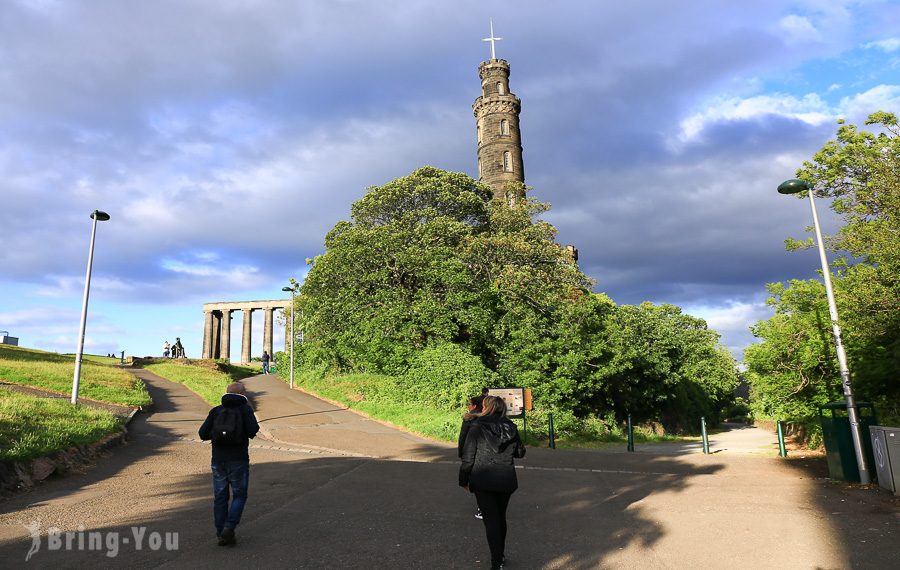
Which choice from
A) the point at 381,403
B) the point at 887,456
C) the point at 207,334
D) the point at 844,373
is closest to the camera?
the point at 887,456

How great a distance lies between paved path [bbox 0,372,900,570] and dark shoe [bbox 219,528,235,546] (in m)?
0.09

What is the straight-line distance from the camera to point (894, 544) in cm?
608

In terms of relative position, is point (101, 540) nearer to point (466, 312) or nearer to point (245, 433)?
point (245, 433)

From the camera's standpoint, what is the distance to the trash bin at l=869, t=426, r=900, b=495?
8531 mm

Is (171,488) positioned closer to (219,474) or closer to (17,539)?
(17,539)

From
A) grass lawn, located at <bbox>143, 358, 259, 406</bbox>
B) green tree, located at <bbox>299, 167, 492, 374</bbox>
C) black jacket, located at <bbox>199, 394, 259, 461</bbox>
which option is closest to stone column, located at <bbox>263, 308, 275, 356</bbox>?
grass lawn, located at <bbox>143, 358, 259, 406</bbox>

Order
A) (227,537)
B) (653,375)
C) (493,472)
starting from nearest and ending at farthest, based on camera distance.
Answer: (493,472) → (227,537) → (653,375)

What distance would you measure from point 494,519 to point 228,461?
300 centimetres

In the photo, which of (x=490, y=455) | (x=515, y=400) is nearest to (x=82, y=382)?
(x=515, y=400)

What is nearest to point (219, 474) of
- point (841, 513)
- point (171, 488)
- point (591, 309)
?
point (171, 488)

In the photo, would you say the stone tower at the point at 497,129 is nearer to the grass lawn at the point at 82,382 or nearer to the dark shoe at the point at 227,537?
the grass lawn at the point at 82,382

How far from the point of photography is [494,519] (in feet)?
16.7

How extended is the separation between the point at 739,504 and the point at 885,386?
819 centimetres

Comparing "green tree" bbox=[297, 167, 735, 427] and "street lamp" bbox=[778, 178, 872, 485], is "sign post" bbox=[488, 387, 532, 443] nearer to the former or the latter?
"green tree" bbox=[297, 167, 735, 427]
